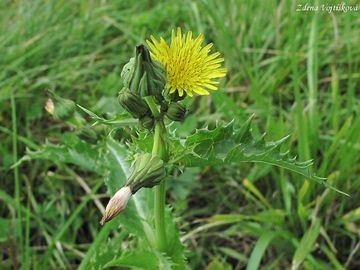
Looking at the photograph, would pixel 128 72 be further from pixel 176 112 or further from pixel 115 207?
pixel 115 207

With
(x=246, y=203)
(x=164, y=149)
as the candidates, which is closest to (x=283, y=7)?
(x=246, y=203)

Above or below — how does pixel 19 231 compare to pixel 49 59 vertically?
below

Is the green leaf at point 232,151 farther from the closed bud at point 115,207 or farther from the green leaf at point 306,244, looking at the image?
the green leaf at point 306,244

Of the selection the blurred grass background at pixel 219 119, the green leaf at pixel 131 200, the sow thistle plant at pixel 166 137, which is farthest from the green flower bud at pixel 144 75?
the blurred grass background at pixel 219 119

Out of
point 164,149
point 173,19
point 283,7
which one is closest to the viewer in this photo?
point 164,149

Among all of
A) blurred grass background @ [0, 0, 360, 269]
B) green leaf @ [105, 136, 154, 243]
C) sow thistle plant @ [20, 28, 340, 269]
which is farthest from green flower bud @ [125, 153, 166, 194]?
blurred grass background @ [0, 0, 360, 269]

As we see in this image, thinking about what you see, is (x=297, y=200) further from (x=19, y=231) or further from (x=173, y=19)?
(x=173, y=19)
